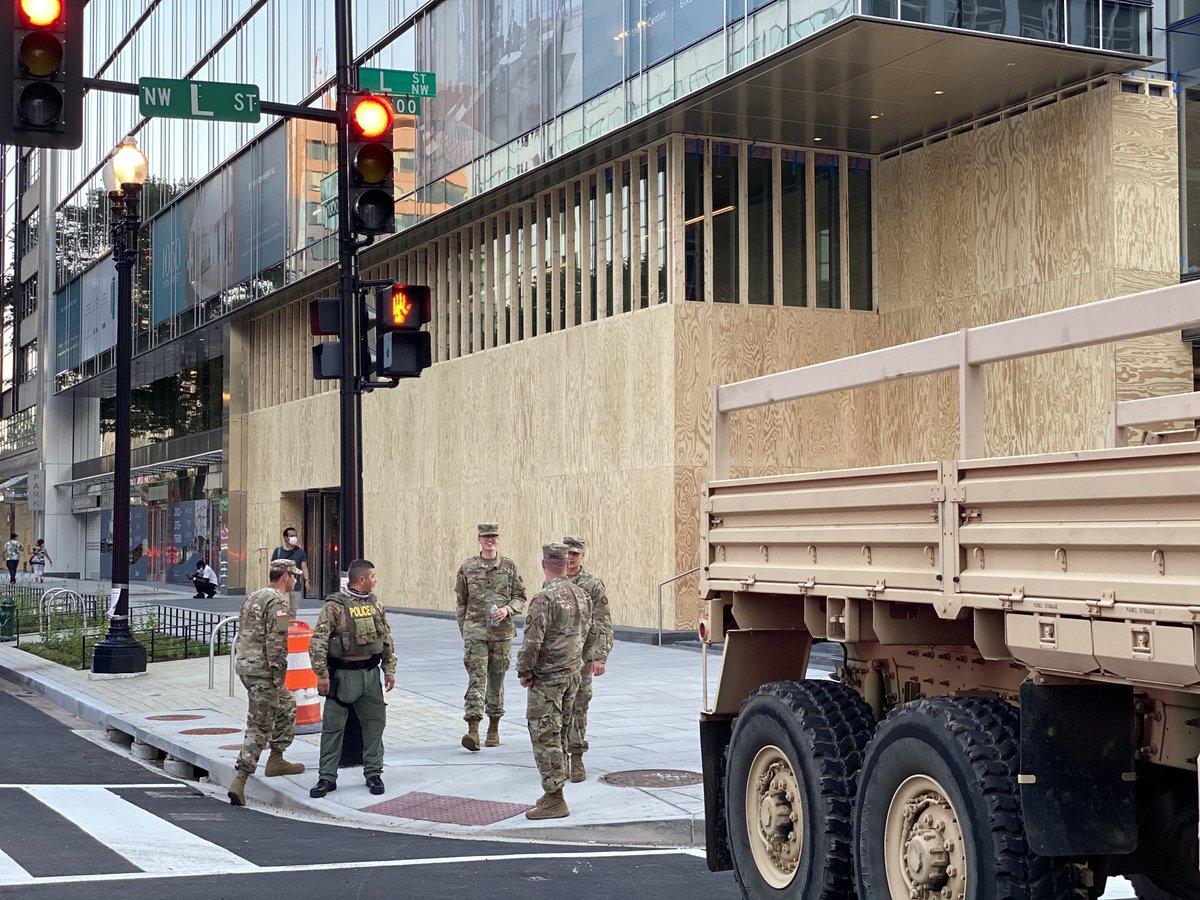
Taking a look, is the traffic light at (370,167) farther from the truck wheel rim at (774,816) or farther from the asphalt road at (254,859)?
the truck wheel rim at (774,816)

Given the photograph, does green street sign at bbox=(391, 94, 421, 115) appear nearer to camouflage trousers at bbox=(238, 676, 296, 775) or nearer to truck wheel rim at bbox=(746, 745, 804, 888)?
camouflage trousers at bbox=(238, 676, 296, 775)

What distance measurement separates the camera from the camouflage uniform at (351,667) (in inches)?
441

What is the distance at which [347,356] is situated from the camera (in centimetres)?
1312

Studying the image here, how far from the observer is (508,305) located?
97.7ft

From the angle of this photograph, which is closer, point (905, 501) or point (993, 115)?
point (905, 501)

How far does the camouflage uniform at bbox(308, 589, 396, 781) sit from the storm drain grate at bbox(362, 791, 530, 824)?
425mm

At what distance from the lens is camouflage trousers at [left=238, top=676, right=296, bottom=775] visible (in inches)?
460

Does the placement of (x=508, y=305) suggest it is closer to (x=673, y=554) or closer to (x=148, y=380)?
(x=673, y=554)

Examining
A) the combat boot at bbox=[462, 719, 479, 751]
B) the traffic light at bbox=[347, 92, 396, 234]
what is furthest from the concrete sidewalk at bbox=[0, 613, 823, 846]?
the traffic light at bbox=[347, 92, 396, 234]

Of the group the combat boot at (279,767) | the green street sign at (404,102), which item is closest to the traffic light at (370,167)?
the green street sign at (404,102)

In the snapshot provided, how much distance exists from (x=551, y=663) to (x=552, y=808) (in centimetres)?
95

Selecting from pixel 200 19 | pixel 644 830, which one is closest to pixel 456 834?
pixel 644 830

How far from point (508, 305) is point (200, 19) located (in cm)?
2062

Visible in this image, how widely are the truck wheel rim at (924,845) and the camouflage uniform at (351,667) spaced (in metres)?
5.94
